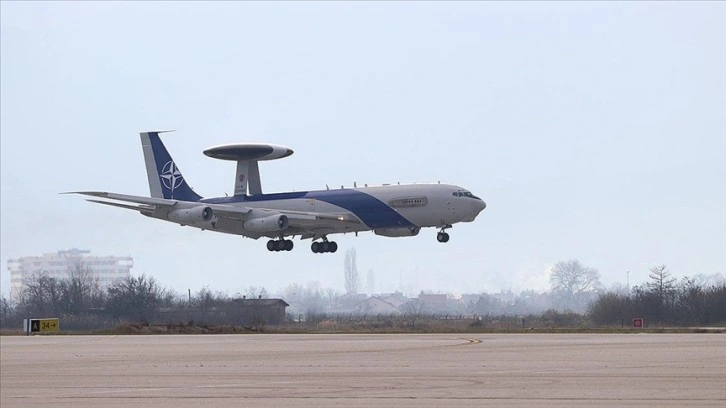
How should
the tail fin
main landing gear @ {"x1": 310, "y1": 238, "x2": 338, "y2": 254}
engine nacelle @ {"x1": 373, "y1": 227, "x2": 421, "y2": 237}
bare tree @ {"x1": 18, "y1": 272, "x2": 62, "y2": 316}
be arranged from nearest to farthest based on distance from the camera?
engine nacelle @ {"x1": 373, "y1": 227, "x2": 421, "y2": 237} → main landing gear @ {"x1": 310, "y1": 238, "x2": 338, "y2": 254} → the tail fin → bare tree @ {"x1": 18, "y1": 272, "x2": 62, "y2": 316}

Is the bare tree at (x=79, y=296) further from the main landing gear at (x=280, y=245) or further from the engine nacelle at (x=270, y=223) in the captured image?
the engine nacelle at (x=270, y=223)

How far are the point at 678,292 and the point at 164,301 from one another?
37115mm

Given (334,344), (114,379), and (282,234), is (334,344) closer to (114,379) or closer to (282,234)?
(114,379)

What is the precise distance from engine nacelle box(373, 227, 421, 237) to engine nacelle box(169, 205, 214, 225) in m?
10.5

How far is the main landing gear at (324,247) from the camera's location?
8219 centimetres

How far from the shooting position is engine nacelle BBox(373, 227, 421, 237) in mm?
78312

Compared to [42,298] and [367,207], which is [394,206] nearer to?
[367,207]

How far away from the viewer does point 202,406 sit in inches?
991

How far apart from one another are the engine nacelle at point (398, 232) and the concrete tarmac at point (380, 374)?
2870 centimetres

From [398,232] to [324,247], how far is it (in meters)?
5.53

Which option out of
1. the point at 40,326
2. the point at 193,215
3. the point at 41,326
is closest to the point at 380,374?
the point at 40,326

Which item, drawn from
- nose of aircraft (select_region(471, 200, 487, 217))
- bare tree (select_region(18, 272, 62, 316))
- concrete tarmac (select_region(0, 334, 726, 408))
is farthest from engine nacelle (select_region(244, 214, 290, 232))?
concrete tarmac (select_region(0, 334, 726, 408))

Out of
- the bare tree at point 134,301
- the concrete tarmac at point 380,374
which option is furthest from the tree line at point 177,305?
the concrete tarmac at point 380,374

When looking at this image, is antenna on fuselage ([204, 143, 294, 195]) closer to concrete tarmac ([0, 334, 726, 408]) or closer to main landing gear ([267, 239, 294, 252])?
main landing gear ([267, 239, 294, 252])
